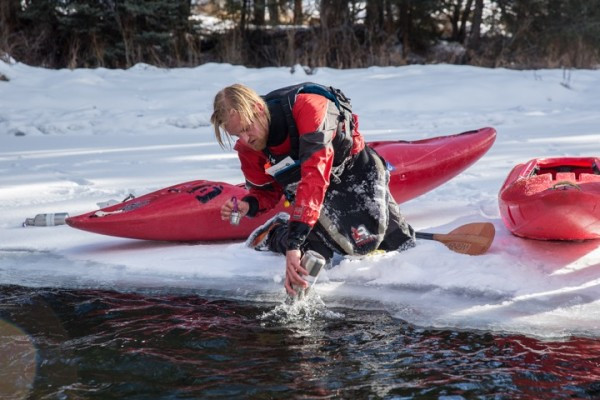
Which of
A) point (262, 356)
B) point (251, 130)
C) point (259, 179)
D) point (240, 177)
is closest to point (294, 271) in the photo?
point (262, 356)

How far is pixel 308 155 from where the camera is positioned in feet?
9.10

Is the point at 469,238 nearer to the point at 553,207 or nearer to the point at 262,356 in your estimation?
the point at 553,207

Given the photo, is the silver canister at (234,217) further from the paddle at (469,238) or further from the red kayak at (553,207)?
the red kayak at (553,207)

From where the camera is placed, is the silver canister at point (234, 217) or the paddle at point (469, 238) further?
the paddle at point (469, 238)

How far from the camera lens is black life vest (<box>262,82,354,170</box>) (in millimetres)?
2879

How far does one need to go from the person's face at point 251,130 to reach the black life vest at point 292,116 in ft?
0.19

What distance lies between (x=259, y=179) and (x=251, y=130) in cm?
50

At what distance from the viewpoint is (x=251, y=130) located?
2811 mm

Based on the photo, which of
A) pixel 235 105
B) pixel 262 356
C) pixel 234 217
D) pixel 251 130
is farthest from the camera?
pixel 234 217

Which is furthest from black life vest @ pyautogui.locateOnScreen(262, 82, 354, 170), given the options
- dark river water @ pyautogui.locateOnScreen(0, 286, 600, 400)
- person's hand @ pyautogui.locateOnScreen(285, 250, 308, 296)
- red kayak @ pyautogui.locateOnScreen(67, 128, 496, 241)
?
red kayak @ pyautogui.locateOnScreen(67, 128, 496, 241)

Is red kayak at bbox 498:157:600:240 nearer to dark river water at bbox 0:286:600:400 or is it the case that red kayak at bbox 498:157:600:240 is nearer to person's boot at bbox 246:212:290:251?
dark river water at bbox 0:286:600:400

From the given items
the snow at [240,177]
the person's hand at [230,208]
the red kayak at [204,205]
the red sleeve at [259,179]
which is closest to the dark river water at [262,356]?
the snow at [240,177]

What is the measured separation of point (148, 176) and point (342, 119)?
2.45 metres

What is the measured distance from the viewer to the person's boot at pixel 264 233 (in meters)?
3.62
